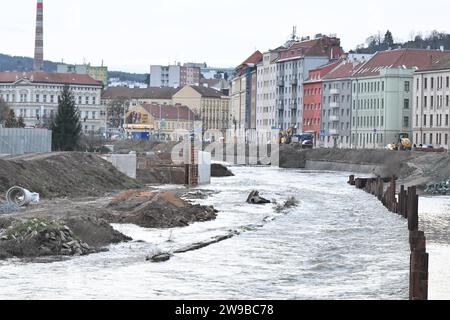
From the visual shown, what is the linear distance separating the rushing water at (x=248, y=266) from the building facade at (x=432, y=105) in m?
84.8

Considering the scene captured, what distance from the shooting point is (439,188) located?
8719 cm

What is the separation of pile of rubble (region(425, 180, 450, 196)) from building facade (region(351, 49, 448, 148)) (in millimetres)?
69357

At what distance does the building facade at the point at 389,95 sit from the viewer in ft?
526

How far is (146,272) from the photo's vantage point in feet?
122

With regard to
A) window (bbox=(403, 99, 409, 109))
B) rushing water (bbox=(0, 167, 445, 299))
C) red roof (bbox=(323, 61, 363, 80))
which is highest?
red roof (bbox=(323, 61, 363, 80))

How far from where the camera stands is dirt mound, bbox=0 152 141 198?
66956mm

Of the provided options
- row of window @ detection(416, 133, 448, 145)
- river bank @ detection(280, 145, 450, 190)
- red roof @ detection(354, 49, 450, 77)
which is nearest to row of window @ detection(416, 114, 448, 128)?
row of window @ detection(416, 133, 448, 145)

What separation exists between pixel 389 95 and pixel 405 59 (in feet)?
19.1

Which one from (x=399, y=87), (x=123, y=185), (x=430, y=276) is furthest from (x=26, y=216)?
(x=399, y=87)

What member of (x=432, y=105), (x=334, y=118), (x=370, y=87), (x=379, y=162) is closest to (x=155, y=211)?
(x=379, y=162)

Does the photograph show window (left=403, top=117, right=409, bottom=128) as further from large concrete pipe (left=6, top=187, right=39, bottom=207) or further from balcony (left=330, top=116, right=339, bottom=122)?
large concrete pipe (left=6, top=187, right=39, bottom=207)

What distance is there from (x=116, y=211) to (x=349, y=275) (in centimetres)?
2004

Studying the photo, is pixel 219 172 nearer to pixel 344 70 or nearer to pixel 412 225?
pixel 412 225
